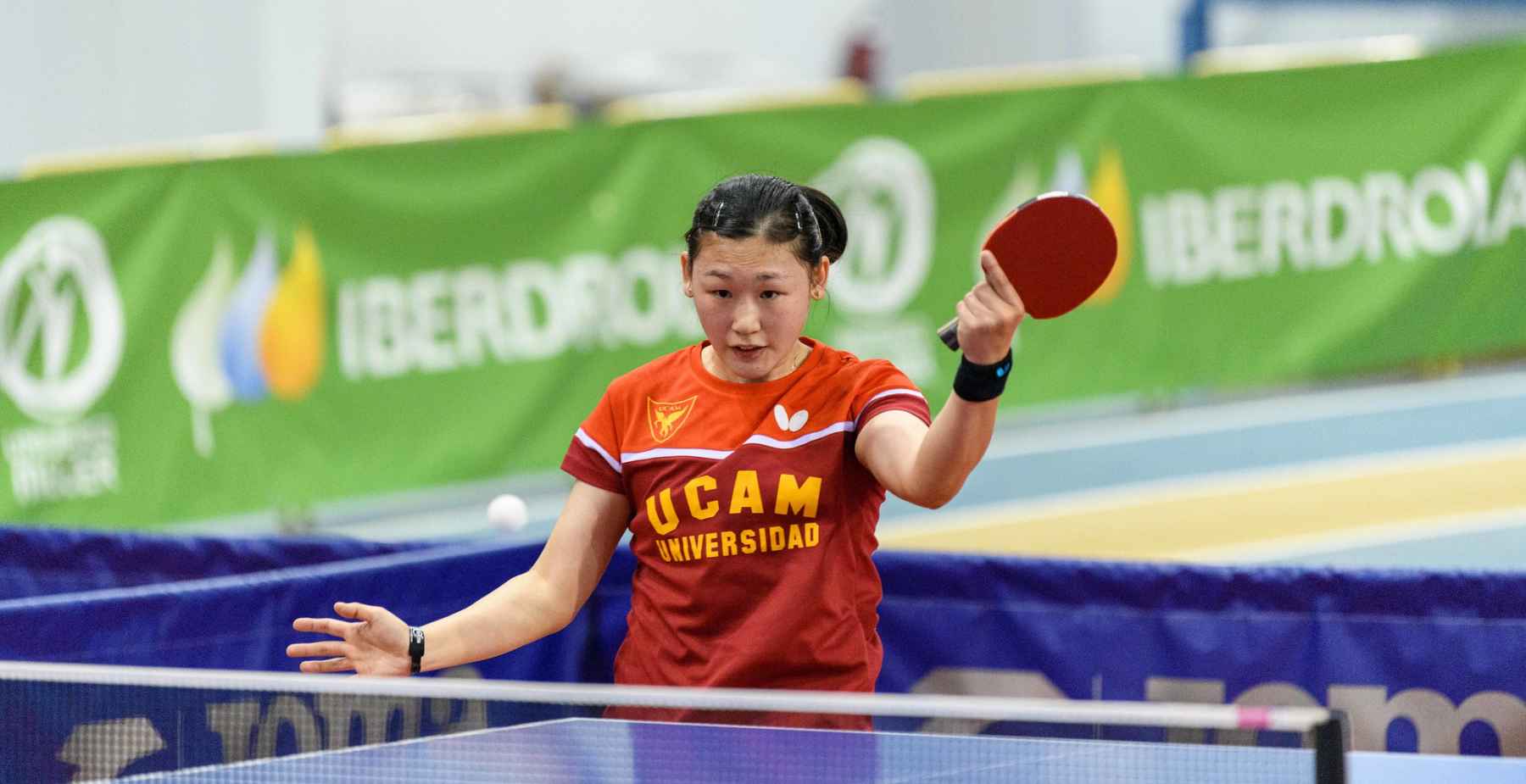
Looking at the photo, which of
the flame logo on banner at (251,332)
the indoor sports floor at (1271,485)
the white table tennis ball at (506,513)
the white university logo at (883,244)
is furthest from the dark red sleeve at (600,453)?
the white university logo at (883,244)

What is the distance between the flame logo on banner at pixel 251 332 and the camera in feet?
23.6

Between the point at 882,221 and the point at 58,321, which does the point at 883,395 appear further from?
the point at 882,221

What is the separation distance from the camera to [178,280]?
715cm

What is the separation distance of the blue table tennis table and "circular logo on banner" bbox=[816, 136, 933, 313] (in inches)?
248

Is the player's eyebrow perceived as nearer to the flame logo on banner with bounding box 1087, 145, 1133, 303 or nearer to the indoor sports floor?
the indoor sports floor

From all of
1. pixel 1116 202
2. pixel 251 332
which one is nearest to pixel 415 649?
pixel 251 332

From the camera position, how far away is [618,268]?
26.4 ft

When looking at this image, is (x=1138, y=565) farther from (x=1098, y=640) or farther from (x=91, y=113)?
(x=91, y=113)

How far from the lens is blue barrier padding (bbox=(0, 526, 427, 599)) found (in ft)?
13.4

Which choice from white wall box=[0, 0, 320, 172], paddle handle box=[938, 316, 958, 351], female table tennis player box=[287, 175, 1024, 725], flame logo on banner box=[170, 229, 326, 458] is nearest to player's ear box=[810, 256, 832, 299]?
female table tennis player box=[287, 175, 1024, 725]

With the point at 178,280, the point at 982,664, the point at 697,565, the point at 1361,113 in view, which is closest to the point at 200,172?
the point at 178,280

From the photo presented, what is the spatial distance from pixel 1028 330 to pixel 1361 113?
7.04ft

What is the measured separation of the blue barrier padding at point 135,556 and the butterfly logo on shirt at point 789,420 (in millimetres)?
1585

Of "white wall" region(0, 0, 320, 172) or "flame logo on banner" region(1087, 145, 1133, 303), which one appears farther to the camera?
"white wall" region(0, 0, 320, 172)
